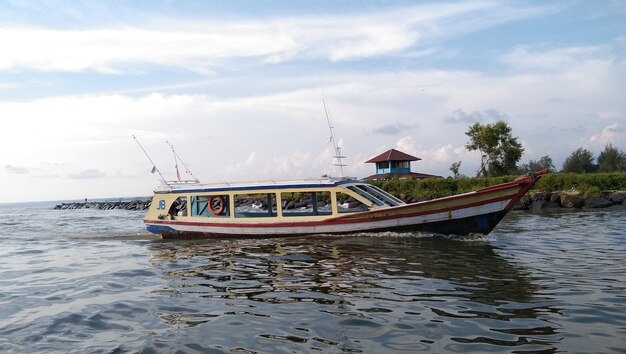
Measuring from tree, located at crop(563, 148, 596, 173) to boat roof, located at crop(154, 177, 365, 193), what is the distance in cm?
5127

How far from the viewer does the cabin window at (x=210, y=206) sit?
18.5 m

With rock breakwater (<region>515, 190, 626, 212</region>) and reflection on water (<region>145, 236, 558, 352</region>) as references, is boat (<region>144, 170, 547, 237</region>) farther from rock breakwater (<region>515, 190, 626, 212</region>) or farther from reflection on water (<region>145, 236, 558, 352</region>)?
rock breakwater (<region>515, 190, 626, 212</region>)

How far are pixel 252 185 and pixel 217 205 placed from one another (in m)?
1.82

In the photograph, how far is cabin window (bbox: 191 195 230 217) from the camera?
1848 centimetres

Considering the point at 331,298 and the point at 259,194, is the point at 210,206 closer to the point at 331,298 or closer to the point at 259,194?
the point at 259,194

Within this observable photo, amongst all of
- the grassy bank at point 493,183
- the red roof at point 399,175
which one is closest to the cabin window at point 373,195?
the grassy bank at point 493,183

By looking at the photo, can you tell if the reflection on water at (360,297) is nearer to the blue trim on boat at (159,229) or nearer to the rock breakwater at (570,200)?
the blue trim on boat at (159,229)

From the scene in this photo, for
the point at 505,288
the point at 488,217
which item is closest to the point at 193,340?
the point at 505,288

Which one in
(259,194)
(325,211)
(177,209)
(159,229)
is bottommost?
(159,229)

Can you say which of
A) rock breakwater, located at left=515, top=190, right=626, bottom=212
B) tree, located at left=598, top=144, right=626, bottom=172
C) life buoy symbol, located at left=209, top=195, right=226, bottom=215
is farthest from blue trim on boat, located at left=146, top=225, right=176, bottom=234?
tree, located at left=598, top=144, right=626, bottom=172

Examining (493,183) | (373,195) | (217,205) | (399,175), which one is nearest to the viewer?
(373,195)

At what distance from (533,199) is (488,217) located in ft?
58.6

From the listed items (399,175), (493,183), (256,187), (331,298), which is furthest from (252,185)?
(399,175)

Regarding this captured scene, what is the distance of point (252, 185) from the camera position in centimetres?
1781
